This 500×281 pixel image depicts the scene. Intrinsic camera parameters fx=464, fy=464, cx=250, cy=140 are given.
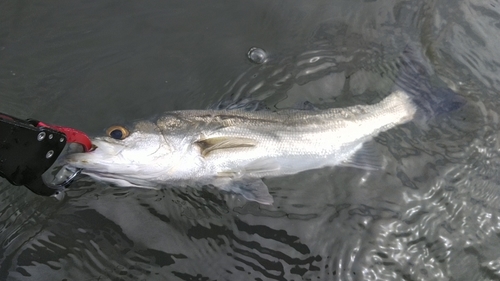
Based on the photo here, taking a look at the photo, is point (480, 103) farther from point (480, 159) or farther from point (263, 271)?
point (263, 271)

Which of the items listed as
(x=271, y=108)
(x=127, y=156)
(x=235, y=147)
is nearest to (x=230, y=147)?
(x=235, y=147)

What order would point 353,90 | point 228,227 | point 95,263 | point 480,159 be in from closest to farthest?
point 95,263
point 228,227
point 480,159
point 353,90

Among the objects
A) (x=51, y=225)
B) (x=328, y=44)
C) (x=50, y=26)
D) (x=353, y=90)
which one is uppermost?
(x=50, y=26)

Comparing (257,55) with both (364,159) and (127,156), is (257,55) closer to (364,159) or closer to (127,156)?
(364,159)

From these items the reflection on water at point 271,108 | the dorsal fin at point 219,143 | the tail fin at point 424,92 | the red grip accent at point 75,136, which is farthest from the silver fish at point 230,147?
the tail fin at point 424,92

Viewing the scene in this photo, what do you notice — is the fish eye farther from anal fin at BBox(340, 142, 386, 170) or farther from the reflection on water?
anal fin at BBox(340, 142, 386, 170)

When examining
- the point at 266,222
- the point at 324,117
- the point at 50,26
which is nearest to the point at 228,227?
the point at 266,222
